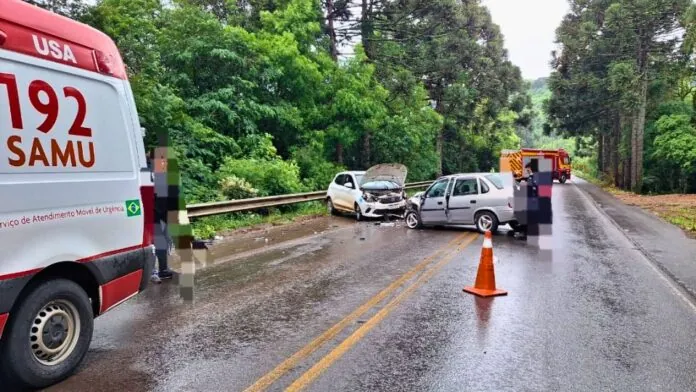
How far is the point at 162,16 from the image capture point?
2119 cm

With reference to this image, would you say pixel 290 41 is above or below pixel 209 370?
above

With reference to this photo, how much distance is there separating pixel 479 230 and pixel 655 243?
13.1 feet

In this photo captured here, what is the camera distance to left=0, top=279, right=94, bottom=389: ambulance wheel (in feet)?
12.5

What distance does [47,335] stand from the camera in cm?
408

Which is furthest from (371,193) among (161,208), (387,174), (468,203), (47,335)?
(47,335)

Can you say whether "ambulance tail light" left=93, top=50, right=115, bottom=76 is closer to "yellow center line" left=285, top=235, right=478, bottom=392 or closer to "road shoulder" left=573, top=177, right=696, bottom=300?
"yellow center line" left=285, top=235, right=478, bottom=392

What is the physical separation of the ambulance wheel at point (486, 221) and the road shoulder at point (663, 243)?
315 cm

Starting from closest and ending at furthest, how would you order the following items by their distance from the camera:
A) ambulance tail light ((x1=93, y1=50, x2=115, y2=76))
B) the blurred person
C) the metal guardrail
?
ambulance tail light ((x1=93, y1=50, x2=115, y2=76)), the blurred person, the metal guardrail

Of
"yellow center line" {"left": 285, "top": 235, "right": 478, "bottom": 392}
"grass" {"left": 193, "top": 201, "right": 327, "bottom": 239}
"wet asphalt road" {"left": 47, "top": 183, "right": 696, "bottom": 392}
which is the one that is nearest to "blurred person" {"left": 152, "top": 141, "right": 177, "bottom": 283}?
"wet asphalt road" {"left": 47, "top": 183, "right": 696, "bottom": 392}

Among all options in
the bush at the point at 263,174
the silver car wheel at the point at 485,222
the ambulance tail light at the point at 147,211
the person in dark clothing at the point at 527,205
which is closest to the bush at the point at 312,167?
the bush at the point at 263,174

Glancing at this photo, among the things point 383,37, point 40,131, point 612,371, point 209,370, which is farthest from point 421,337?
point 383,37

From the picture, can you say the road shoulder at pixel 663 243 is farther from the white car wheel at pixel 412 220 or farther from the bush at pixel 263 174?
the bush at pixel 263 174

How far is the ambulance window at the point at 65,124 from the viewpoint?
12.3 feet

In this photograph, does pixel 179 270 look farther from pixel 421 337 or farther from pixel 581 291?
pixel 581 291
